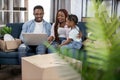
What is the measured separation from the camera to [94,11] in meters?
0.45

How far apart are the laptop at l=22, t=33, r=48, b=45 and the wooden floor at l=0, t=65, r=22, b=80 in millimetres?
564

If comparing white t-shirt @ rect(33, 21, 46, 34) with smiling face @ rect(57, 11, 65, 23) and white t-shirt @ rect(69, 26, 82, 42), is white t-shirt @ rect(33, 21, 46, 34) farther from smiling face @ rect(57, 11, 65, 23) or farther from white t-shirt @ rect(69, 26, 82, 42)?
white t-shirt @ rect(69, 26, 82, 42)

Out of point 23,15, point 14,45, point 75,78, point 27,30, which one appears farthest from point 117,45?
point 23,15

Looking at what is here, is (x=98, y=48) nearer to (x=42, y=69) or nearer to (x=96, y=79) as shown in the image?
(x=96, y=79)

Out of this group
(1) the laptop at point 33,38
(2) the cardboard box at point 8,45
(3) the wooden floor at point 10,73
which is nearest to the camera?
(1) the laptop at point 33,38

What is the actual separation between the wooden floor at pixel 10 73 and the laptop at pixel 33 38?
564mm

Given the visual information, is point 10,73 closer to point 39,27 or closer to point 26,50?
point 26,50

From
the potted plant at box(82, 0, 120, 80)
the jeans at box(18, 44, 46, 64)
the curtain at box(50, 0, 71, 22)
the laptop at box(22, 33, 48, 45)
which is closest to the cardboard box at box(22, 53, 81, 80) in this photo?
the potted plant at box(82, 0, 120, 80)

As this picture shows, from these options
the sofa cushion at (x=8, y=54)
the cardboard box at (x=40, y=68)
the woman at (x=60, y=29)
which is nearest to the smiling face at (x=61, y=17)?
the woman at (x=60, y=29)

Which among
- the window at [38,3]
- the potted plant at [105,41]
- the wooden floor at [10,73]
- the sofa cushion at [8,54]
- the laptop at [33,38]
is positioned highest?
the window at [38,3]

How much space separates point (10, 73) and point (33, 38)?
0.82 metres

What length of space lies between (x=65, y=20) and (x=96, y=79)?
8.65 feet

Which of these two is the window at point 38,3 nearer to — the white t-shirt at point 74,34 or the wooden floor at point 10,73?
the wooden floor at point 10,73

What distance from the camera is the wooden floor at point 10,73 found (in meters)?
3.01
